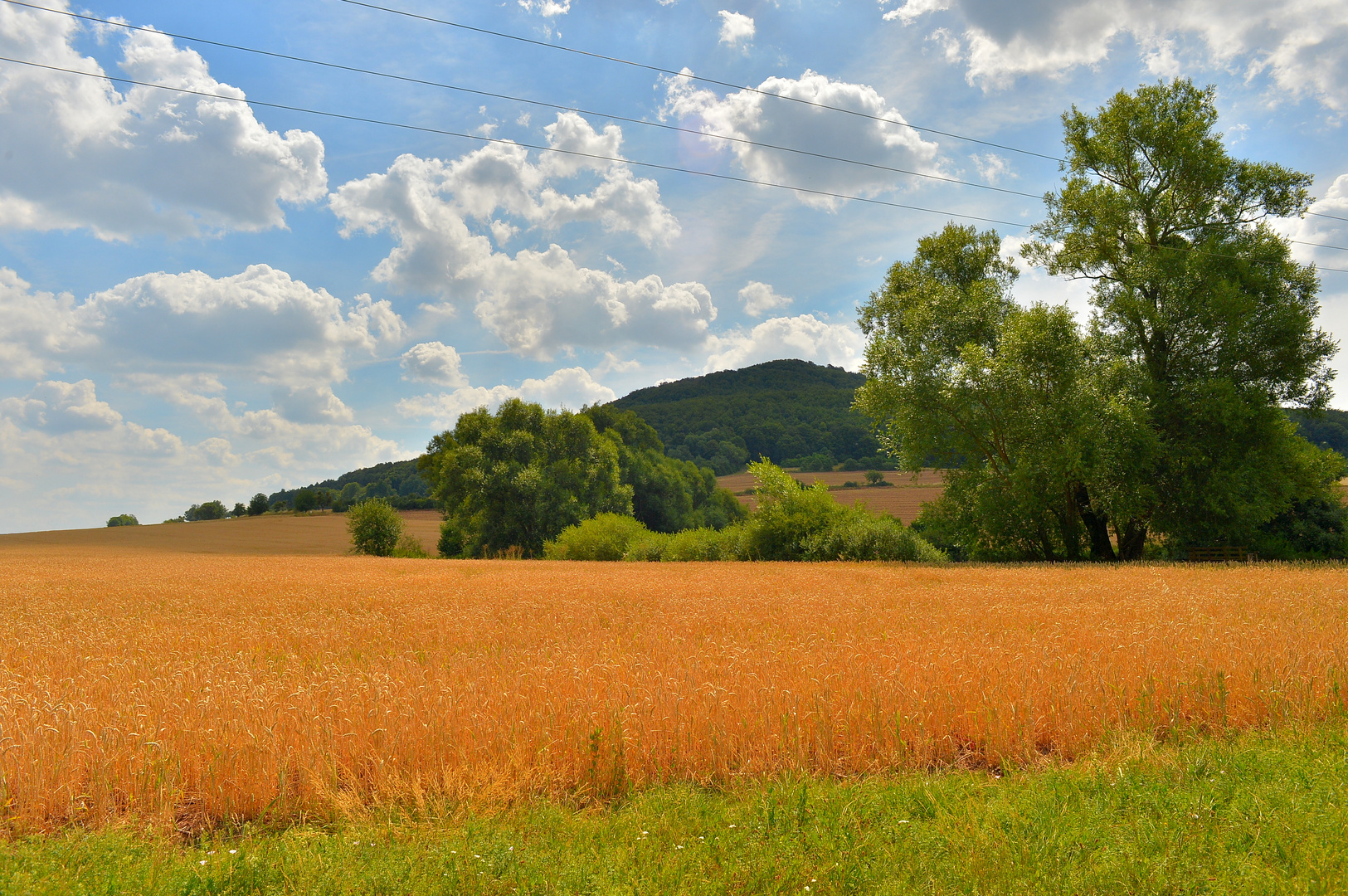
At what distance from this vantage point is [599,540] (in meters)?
45.8

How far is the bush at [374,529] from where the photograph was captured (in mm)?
61250

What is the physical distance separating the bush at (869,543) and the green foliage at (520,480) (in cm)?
2697

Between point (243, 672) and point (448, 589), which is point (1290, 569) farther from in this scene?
point (243, 672)

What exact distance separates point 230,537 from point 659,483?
4717cm

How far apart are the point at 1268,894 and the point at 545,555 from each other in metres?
48.3

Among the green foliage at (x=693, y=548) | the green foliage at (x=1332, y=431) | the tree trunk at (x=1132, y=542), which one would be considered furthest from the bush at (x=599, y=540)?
the green foliage at (x=1332, y=431)

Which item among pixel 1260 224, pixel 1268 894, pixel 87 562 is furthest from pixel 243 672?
pixel 87 562

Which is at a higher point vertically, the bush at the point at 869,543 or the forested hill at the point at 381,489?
the forested hill at the point at 381,489

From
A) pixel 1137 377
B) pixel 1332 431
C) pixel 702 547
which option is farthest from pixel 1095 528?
pixel 1332 431

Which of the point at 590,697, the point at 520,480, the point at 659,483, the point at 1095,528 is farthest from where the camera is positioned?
the point at 659,483

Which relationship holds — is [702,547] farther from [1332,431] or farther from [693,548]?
[1332,431]

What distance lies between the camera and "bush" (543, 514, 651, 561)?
45281 mm

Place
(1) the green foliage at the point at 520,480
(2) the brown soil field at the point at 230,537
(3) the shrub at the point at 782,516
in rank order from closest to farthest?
(3) the shrub at the point at 782,516 < (1) the green foliage at the point at 520,480 < (2) the brown soil field at the point at 230,537

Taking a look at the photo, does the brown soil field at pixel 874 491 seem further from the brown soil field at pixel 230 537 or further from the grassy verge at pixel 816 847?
the grassy verge at pixel 816 847
